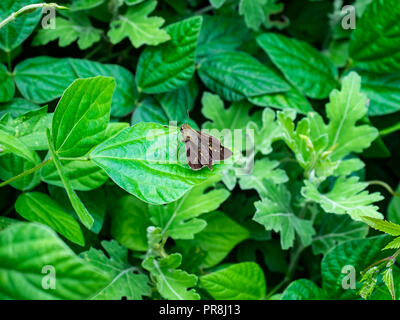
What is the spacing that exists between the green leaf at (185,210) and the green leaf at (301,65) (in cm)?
41

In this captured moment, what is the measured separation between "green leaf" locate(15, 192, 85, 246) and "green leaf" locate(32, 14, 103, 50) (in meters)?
0.42

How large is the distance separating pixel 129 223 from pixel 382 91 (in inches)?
31.6

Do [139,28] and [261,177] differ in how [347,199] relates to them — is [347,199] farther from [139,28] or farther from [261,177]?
[139,28]

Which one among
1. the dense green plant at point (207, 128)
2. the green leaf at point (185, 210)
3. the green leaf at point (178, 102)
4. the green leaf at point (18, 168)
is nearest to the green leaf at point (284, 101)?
the dense green plant at point (207, 128)

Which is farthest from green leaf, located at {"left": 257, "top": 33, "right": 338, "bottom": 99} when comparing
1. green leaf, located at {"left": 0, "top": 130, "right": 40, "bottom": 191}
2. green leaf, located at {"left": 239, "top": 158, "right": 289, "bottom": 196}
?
green leaf, located at {"left": 0, "top": 130, "right": 40, "bottom": 191}

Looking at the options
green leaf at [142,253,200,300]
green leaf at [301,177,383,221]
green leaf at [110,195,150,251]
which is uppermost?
green leaf at [301,177,383,221]

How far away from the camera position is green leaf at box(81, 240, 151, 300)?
2.96ft

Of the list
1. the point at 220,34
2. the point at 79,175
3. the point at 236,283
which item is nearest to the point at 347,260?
the point at 236,283

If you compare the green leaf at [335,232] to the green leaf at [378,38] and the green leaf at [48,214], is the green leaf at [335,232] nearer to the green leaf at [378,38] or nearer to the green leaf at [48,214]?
the green leaf at [378,38]

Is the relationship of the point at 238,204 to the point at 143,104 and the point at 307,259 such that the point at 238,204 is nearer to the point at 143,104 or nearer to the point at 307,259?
the point at 307,259

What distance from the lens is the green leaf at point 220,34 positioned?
1.28 metres

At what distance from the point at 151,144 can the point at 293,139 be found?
1.26 feet

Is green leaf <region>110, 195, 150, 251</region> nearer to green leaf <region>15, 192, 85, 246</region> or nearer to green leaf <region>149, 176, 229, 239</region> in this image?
green leaf <region>149, 176, 229, 239</region>
